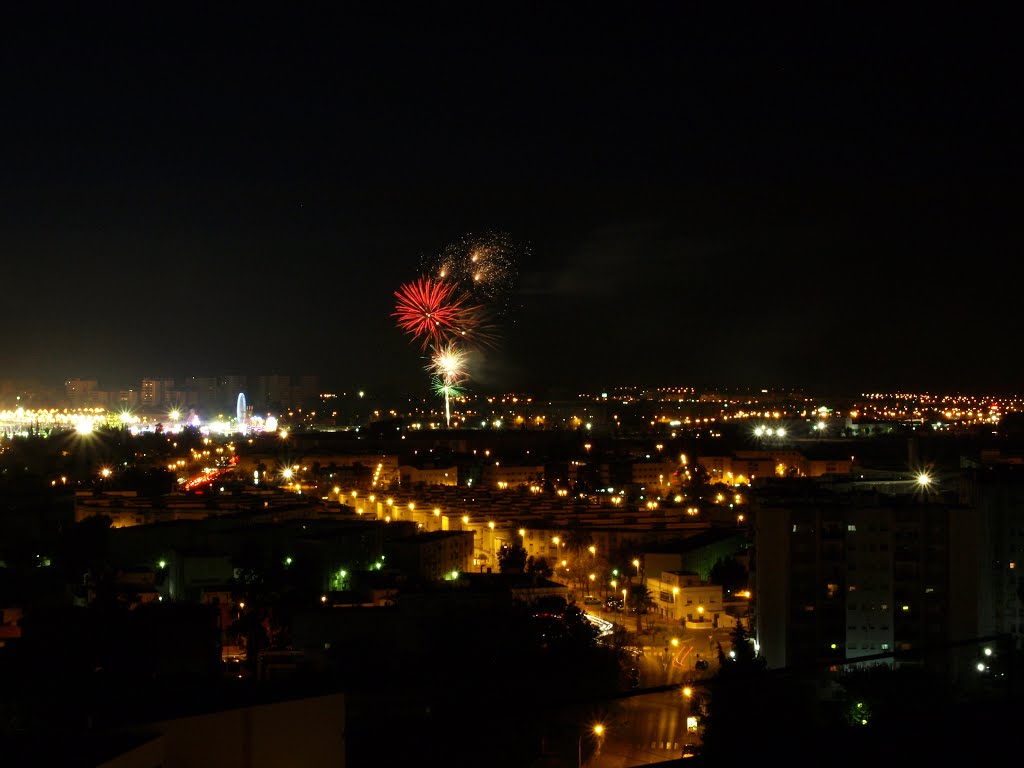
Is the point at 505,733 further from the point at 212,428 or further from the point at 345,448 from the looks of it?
the point at 212,428

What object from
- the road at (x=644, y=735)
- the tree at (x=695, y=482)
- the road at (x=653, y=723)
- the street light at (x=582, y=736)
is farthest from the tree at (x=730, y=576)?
the tree at (x=695, y=482)

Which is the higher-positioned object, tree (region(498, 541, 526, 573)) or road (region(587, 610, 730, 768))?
tree (region(498, 541, 526, 573))

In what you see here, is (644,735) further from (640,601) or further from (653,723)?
(640,601)

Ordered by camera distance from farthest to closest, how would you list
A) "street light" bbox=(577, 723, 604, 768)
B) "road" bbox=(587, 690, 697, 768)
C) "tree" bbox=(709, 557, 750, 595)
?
"tree" bbox=(709, 557, 750, 595), "road" bbox=(587, 690, 697, 768), "street light" bbox=(577, 723, 604, 768)

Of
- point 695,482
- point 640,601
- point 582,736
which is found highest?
point 695,482

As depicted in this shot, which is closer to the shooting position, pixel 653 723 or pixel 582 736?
pixel 582 736

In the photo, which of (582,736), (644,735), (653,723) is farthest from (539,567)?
(582,736)

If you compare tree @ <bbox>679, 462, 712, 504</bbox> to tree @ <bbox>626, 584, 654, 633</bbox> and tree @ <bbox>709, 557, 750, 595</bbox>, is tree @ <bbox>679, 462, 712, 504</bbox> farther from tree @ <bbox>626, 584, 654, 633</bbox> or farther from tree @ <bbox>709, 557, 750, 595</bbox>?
tree @ <bbox>626, 584, 654, 633</bbox>

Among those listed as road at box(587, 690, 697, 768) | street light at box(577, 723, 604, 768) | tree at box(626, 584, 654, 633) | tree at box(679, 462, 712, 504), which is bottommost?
tree at box(626, 584, 654, 633)

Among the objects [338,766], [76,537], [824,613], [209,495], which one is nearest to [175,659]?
[824,613]

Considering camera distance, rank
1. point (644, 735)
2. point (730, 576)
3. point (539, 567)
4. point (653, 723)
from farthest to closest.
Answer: point (539, 567), point (730, 576), point (653, 723), point (644, 735)

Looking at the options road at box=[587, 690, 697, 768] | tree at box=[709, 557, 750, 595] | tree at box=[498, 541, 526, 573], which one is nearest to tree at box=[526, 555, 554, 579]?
tree at box=[498, 541, 526, 573]
